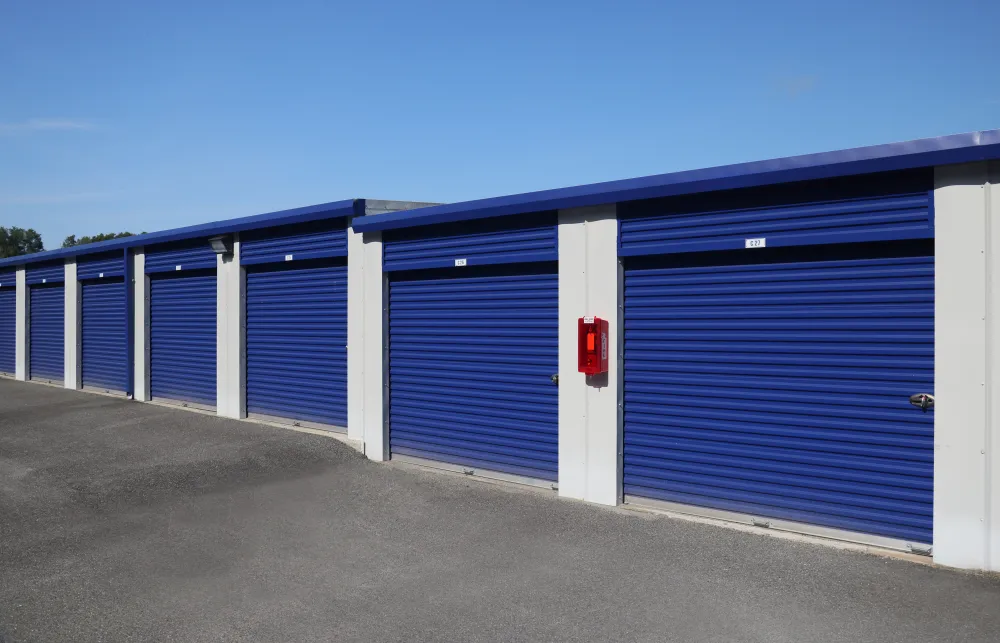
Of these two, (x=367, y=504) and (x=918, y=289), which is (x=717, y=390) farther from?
(x=367, y=504)

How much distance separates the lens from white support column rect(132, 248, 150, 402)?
16.4m

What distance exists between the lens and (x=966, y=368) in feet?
20.2

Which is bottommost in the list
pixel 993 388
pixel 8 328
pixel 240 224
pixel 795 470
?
pixel 795 470

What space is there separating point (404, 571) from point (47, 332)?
18495 millimetres

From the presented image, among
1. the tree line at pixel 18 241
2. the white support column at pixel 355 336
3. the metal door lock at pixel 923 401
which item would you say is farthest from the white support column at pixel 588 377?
the tree line at pixel 18 241

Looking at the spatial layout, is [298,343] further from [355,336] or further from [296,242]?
[355,336]

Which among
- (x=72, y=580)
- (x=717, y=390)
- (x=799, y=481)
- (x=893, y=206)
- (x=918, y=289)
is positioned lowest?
(x=72, y=580)

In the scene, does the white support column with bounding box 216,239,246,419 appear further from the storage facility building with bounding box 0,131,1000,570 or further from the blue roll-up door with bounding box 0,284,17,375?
the blue roll-up door with bounding box 0,284,17,375

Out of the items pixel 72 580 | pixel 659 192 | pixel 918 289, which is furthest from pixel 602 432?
pixel 72 580

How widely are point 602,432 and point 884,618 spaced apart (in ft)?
11.7

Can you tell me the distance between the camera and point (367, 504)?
27.5 feet

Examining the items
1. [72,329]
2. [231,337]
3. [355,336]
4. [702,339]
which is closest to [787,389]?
[702,339]

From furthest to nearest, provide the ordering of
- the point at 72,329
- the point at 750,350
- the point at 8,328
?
the point at 8,328, the point at 72,329, the point at 750,350

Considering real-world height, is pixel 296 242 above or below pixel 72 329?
above
